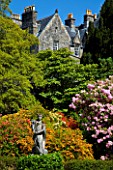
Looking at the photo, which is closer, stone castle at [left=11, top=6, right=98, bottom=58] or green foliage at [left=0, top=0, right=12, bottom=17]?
green foliage at [left=0, top=0, right=12, bottom=17]

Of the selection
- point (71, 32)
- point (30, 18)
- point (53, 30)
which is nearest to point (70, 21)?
point (71, 32)

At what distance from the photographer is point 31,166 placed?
529 inches

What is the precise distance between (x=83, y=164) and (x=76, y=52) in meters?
38.1

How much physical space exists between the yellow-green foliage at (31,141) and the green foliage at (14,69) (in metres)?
5.90

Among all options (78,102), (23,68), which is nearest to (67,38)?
(23,68)

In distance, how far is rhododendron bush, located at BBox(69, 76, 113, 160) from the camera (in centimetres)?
1831

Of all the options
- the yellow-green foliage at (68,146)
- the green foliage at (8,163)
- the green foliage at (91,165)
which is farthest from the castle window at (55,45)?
the green foliage at (91,165)

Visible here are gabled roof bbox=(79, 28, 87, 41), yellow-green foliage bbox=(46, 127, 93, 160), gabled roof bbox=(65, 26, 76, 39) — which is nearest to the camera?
yellow-green foliage bbox=(46, 127, 93, 160)

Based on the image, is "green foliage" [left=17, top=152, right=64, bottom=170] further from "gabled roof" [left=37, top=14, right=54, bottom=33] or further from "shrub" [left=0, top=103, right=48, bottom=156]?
"gabled roof" [left=37, top=14, right=54, bottom=33]

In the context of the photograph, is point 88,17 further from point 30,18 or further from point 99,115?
point 99,115

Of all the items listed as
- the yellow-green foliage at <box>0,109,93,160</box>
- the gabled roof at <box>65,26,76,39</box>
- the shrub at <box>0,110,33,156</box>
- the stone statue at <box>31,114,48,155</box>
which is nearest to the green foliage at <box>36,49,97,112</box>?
the shrub at <box>0,110,33,156</box>

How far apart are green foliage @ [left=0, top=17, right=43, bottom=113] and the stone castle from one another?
19092 millimetres

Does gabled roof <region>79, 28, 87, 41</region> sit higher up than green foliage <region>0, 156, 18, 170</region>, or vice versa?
gabled roof <region>79, 28, 87, 41</region>

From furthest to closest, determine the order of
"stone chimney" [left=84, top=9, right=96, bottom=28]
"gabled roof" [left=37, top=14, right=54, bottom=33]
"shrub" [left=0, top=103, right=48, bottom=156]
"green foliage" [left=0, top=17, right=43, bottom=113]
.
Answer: "stone chimney" [left=84, top=9, right=96, bottom=28]
"gabled roof" [left=37, top=14, right=54, bottom=33]
"green foliage" [left=0, top=17, right=43, bottom=113]
"shrub" [left=0, top=103, right=48, bottom=156]
